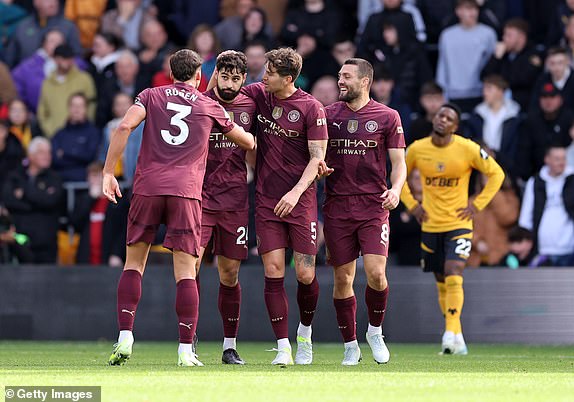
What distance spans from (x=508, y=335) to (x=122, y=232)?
497cm

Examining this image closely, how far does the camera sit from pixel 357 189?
11.4 m

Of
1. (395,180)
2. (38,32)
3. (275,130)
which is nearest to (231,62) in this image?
(275,130)

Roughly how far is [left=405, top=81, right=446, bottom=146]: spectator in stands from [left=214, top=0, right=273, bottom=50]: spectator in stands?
2.74 m

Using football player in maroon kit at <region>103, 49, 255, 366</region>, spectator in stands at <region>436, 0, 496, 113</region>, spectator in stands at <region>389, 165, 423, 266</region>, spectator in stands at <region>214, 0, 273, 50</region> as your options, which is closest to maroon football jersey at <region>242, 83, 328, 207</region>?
football player in maroon kit at <region>103, 49, 255, 366</region>

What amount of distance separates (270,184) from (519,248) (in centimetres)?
626

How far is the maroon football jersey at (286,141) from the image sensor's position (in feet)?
36.0

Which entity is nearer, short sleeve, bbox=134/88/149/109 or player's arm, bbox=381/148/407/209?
short sleeve, bbox=134/88/149/109

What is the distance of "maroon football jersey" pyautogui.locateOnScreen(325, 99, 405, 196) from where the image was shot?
1138 cm

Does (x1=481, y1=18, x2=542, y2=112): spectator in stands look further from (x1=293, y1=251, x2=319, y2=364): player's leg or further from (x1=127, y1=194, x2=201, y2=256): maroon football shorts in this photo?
(x1=127, y1=194, x2=201, y2=256): maroon football shorts

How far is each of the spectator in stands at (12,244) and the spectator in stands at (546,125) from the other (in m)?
6.40

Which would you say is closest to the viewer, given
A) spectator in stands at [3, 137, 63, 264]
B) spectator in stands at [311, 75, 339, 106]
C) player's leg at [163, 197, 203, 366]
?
player's leg at [163, 197, 203, 366]

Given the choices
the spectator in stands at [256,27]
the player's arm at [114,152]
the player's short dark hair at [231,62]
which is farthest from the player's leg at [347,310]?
the spectator in stands at [256,27]

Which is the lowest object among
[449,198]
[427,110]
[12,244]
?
[12,244]

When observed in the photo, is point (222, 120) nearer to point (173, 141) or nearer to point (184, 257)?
point (173, 141)
